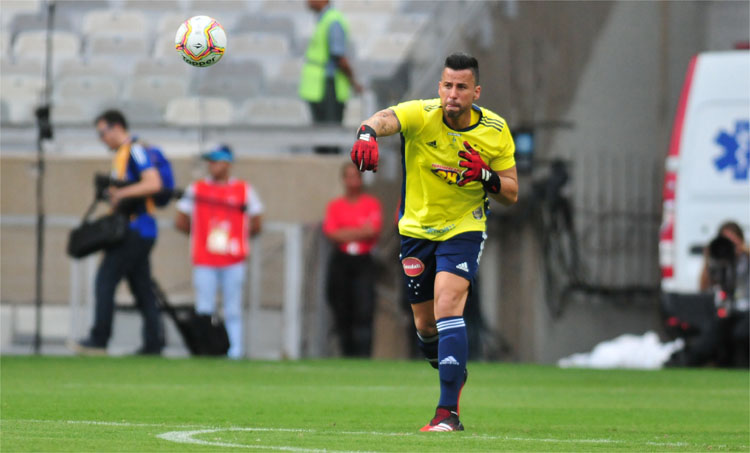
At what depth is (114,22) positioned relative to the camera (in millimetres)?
18891

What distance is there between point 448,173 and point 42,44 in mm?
9864

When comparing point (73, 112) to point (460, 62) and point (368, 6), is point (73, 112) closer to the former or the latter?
point (368, 6)

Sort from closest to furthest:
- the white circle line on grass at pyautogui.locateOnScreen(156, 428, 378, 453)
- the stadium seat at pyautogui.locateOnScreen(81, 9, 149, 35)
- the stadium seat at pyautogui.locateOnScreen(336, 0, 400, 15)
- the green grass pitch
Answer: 1. the white circle line on grass at pyautogui.locateOnScreen(156, 428, 378, 453)
2. the green grass pitch
3. the stadium seat at pyautogui.locateOnScreen(81, 9, 149, 35)
4. the stadium seat at pyautogui.locateOnScreen(336, 0, 400, 15)

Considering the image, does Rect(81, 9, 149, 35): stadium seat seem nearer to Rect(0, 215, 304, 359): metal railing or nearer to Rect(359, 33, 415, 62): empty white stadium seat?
Rect(359, 33, 415, 62): empty white stadium seat

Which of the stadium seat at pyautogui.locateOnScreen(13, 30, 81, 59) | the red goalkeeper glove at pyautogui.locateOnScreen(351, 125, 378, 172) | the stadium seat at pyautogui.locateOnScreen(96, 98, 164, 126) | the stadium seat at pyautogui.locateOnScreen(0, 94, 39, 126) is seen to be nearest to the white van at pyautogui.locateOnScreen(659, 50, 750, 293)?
the stadium seat at pyautogui.locateOnScreen(96, 98, 164, 126)

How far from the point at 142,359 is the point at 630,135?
754 centimetres

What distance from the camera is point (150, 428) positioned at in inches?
285

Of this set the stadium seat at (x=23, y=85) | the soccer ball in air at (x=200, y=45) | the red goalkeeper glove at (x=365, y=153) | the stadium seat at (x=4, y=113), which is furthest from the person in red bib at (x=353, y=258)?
the red goalkeeper glove at (x=365, y=153)

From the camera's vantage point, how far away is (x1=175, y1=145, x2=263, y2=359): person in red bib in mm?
15141

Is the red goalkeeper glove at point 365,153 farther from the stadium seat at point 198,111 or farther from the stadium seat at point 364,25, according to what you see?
the stadium seat at point 364,25

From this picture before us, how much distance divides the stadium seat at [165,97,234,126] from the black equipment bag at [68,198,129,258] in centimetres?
275

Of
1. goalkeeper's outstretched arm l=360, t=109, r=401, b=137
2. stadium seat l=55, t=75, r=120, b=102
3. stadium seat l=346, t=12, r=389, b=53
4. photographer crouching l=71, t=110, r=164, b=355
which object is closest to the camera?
goalkeeper's outstretched arm l=360, t=109, r=401, b=137

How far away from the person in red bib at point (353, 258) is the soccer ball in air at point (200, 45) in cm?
658

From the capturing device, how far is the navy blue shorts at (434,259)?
7.99 meters
